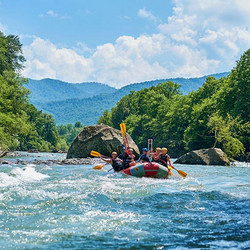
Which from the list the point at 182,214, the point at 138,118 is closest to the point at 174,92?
the point at 138,118

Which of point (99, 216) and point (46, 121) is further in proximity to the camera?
point (46, 121)

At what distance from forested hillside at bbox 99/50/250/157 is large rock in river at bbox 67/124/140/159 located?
27.7 feet

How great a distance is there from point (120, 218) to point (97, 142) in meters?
21.6

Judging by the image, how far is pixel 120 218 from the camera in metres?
7.54

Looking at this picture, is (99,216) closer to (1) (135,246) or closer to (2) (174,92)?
(1) (135,246)

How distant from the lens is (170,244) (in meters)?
5.83

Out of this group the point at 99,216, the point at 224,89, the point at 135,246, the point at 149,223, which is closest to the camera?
the point at 135,246

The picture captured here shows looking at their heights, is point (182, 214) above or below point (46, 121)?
below

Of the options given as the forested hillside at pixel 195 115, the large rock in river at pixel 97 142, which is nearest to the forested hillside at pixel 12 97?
the large rock in river at pixel 97 142

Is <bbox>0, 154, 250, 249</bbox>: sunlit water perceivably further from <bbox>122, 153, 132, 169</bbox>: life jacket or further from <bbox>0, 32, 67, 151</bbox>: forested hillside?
<bbox>0, 32, 67, 151</bbox>: forested hillside

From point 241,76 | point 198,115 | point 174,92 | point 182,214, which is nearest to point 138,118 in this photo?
point 174,92

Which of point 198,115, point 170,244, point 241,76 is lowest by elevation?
point 170,244

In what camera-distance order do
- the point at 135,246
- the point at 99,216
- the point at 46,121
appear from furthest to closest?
the point at 46,121, the point at 99,216, the point at 135,246

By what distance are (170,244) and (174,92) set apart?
224 ft
